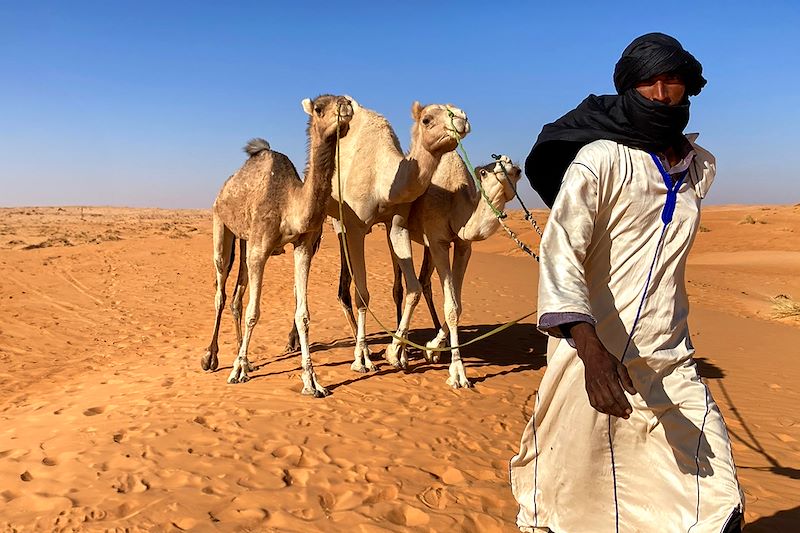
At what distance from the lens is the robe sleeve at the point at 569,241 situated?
2404 mm

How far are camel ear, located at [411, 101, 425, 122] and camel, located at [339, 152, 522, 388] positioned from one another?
96 centimetres

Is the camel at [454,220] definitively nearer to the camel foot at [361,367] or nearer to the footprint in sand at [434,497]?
the camel foot at [361,367]

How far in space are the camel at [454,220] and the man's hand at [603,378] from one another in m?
5.19

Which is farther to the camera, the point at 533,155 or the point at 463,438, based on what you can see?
the point at 463,438

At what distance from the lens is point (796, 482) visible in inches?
201

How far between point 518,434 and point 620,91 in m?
4.10

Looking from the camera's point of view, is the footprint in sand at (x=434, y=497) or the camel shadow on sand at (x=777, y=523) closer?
the camel shadow on sand at (x=777, y=523)

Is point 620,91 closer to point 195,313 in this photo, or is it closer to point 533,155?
point 533,155

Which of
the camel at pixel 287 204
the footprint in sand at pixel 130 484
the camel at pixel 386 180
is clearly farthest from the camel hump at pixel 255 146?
the footprint in sand at pixel 130 484

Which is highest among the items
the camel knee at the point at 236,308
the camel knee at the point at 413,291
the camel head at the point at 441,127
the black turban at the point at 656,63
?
the camel head at the point at 441,127

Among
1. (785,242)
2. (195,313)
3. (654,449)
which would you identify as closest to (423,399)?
(654,449)

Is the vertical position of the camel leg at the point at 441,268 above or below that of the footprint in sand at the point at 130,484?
above

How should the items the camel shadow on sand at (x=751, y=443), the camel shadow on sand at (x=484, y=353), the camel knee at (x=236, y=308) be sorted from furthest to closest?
the camel knee at (x=236, y=308)
the camel shadow on sand at (x=484, y=353)
the camel shadow on sand at (x=751, y=443)

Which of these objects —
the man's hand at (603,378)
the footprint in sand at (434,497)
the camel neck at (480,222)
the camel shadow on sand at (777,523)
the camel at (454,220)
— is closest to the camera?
the man's hand at (603,378)
